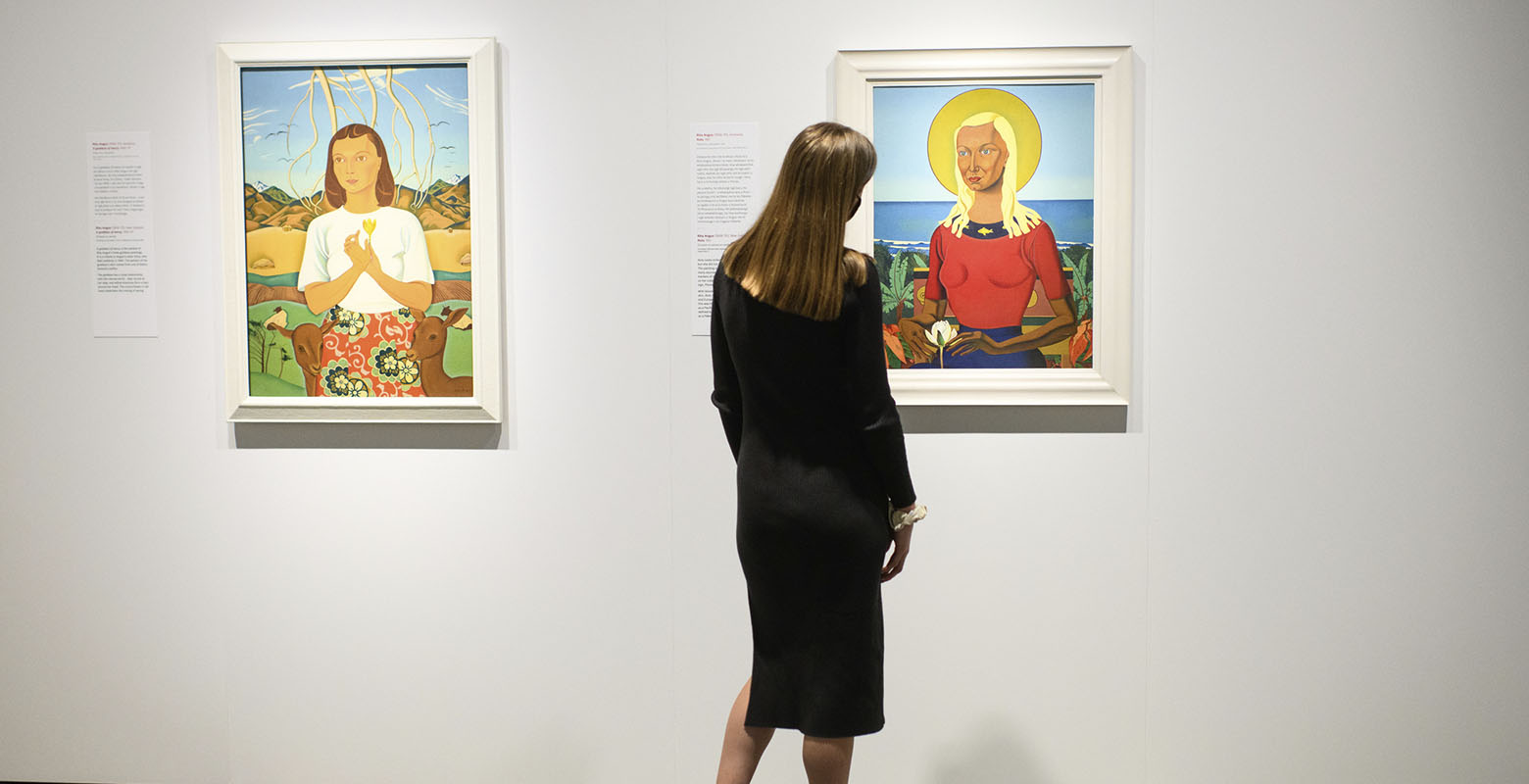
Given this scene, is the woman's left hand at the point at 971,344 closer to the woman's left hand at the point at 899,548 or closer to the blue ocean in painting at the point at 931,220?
the blue ocean in painting at the point at 931,220

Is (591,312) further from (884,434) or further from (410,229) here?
(884,434)

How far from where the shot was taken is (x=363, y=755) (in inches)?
99.3

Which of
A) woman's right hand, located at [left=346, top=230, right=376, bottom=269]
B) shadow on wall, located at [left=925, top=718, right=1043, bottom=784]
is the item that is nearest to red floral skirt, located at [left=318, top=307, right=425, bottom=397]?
woman's right hand, located at [left=346, top=230, right=376, bottom=269]

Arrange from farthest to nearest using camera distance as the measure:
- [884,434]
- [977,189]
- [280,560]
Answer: [280,560], [977,189], [884,434]

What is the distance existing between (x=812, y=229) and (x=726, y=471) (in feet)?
3.05

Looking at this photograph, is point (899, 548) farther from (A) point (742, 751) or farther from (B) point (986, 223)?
(B) point (986, 223)

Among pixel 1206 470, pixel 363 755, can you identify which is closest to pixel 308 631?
pixel 363 755

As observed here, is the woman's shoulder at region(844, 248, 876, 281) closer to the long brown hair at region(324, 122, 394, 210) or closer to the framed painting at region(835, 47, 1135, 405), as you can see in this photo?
the framed painting at region(835, 47, 1135, 405)

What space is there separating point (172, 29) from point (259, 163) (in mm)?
422

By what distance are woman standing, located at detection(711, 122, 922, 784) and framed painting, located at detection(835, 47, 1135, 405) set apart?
0.67m

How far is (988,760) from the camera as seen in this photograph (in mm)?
2453

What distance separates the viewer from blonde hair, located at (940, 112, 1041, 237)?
2328 mm

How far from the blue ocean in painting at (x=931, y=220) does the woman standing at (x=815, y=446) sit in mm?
Result: 658

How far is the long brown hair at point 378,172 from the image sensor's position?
7.89ft
